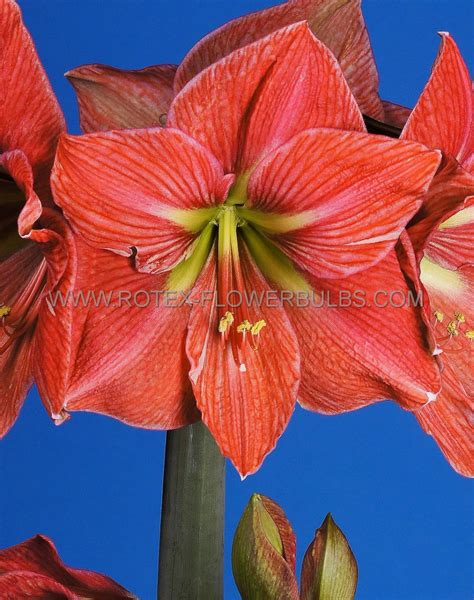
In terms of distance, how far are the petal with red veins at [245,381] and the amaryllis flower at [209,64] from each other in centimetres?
13

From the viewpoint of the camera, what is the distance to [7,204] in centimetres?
65

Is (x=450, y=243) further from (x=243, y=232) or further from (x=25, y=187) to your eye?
(x=25, y=187)

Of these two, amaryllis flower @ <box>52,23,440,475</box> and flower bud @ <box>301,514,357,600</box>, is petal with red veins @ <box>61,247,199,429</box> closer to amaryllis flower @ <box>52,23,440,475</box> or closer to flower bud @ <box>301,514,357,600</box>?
amaryllis flower @ <box>52,23,440,475</box>

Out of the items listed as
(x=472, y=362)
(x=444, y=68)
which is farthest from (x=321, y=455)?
(x=444, y=68)

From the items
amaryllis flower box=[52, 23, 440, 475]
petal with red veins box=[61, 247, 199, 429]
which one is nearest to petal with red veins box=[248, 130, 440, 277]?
amaryllis flower box=[52, 23, 440, 475]

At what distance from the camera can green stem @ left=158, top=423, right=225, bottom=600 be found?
0.64 m

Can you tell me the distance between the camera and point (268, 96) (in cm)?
54

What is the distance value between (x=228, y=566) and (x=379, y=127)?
4.96 feet

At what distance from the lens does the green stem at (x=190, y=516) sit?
64cm

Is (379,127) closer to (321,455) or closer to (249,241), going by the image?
(249,241)

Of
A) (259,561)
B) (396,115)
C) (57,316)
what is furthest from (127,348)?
(396,115)

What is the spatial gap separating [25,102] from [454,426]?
1.20ft

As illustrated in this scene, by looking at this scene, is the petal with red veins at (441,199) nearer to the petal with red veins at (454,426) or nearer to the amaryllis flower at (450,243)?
the amaryllis flower at (450,243)

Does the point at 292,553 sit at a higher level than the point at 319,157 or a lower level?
lower
